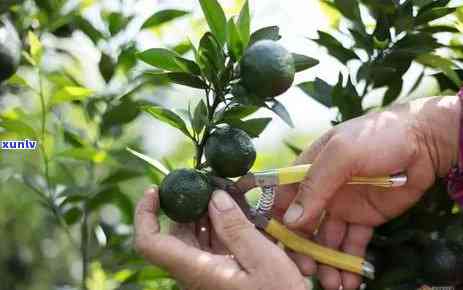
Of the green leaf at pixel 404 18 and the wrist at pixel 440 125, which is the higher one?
the green leaf at pixel 404 18

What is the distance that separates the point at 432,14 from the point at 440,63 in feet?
0.30

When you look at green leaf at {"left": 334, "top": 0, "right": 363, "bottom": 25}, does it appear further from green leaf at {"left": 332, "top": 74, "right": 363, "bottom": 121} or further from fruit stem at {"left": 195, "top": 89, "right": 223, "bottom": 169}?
fruit stem at {"left": 195, "top": 89, "right": 223, "bottom": 169}

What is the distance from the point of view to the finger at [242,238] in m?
1.26

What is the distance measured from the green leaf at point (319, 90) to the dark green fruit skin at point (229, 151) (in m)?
0.31

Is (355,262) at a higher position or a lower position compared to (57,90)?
lower

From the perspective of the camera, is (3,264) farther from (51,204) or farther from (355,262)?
(355,262)

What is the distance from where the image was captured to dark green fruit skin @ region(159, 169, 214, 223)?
4.17 ft

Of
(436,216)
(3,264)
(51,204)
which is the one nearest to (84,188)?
(51,204)

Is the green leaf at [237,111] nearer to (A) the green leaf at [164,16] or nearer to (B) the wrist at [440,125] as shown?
(B) the wrist at [440,125]

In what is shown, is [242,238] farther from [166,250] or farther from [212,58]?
[212,58]

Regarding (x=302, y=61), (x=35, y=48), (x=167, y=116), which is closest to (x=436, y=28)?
(x=302, y=61)

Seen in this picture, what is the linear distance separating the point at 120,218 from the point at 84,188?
0.13m

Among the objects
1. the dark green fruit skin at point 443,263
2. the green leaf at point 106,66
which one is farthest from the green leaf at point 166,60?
the dark green fruit skin at point 443,263

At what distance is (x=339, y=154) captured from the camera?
1351 mm
